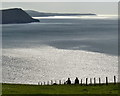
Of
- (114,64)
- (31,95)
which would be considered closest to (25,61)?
(114,64)

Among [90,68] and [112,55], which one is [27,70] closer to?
[90,68]

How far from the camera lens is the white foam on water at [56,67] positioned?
95162 mm

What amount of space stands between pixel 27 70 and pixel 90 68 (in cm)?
2311

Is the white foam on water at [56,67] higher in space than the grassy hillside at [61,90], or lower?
lower

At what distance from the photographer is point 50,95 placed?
3478cm

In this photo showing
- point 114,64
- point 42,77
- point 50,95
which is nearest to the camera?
point 50,95

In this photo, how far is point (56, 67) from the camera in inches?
4449

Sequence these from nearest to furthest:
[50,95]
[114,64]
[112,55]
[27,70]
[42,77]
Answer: [50,95] < [42,77] < [27,70] < [114,64] < [112,55]

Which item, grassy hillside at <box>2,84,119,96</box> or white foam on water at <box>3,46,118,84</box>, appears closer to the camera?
grassy hillside at <box>2,84,119,96</box>

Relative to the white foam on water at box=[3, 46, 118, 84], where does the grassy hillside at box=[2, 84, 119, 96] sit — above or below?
above

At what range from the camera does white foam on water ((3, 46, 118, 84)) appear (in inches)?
3747

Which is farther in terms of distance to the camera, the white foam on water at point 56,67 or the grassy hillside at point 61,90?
the white foam on water at point 56,67

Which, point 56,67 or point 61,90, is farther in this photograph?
point 56,67

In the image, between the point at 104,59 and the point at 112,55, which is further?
the point at 112,55
